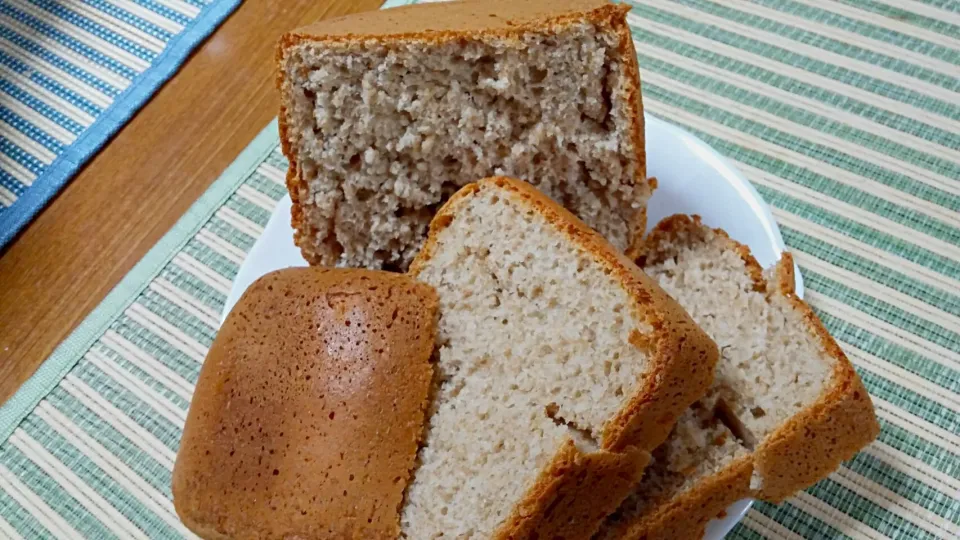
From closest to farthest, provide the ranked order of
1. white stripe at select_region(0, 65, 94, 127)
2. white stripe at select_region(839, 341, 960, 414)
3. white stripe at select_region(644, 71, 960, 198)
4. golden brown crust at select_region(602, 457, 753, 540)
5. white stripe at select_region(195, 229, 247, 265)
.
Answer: golden brown crust at select_region(602, 457, 753, 540)
white stripe at select_region(839, 341, 960, 414)
white stripe at select_region(644, 71, 960, 198)
white stripe at select_region(195, 229, 247, 265)
white stripe at select_region(0, 65, 94, 127)

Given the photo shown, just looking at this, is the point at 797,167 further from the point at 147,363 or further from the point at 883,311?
the point at 147,363

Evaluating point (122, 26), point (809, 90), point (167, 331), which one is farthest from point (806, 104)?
point (122, 26)

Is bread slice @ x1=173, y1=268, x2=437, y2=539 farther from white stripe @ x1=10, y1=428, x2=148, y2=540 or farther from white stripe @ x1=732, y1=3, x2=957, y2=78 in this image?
white stripe @ x1=732, y1=3, x2=957, y2=78

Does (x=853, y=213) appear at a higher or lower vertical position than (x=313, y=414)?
lower

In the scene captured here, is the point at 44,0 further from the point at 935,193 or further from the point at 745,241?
the point at 935,193

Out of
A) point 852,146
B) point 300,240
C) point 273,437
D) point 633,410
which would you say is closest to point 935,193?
point 852,146

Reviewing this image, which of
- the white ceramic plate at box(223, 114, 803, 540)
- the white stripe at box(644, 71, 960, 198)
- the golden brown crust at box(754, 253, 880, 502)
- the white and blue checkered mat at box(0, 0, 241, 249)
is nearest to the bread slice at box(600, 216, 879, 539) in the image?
the golden brown crust at box(754, 253, 880, 502)

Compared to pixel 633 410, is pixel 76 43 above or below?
above
